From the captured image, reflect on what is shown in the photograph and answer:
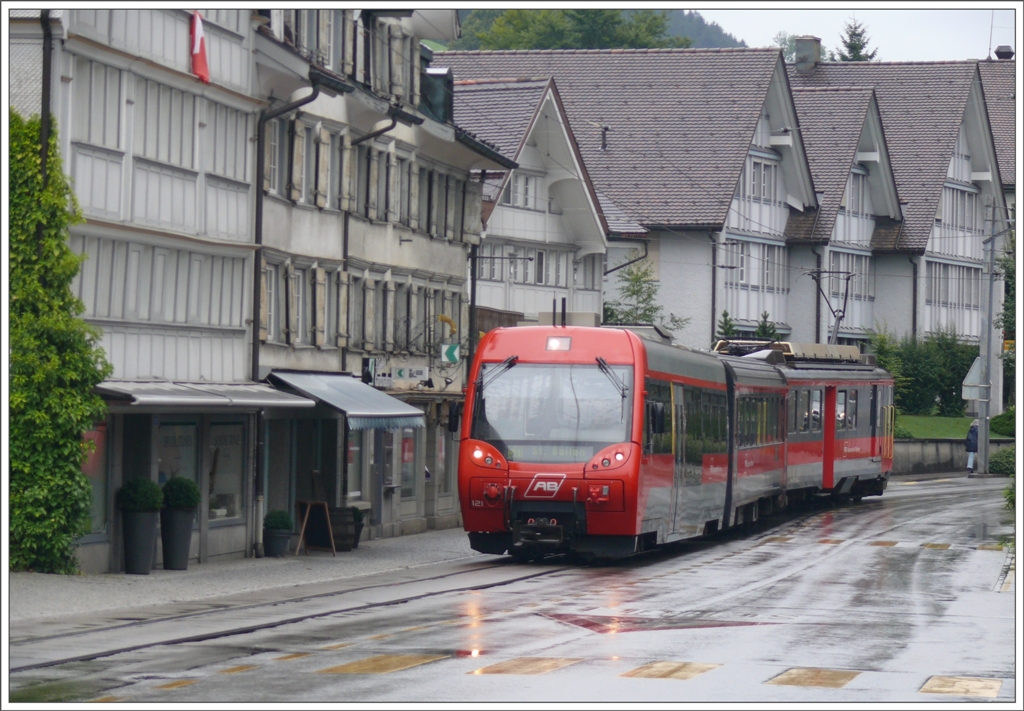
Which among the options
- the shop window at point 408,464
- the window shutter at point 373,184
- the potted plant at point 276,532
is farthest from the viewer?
the shop window at point 408,464

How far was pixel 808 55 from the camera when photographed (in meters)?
84.9

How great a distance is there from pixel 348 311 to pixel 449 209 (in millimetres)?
7276

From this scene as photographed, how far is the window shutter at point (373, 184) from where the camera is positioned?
34.2 meters

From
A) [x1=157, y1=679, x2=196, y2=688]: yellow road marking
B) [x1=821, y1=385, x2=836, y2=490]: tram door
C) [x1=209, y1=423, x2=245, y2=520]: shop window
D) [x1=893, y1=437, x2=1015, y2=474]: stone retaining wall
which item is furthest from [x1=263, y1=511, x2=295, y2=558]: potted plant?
[x1=893, y1=437, x2=1015, y2=474]: stone retaining wall

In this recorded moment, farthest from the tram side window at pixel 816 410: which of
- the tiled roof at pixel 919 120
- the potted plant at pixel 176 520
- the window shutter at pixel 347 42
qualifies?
the tiled roof at pixel 919 120

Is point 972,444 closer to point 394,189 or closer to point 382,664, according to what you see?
point 394,189

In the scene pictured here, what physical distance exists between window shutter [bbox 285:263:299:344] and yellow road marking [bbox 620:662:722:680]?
17274 mm

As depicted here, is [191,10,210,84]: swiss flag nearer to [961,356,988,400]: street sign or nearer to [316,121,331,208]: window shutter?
[316,121,331,208]: window shutter

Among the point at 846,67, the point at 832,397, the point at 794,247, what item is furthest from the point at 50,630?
the point at 846,67

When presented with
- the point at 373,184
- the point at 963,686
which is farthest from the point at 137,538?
the point at 963,686

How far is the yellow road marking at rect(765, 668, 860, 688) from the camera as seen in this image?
12.6 m

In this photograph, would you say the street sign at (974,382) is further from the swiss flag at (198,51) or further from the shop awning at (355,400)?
the swiss flag at (198,51)

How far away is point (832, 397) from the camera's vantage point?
41.5m

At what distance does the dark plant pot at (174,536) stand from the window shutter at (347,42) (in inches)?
417
